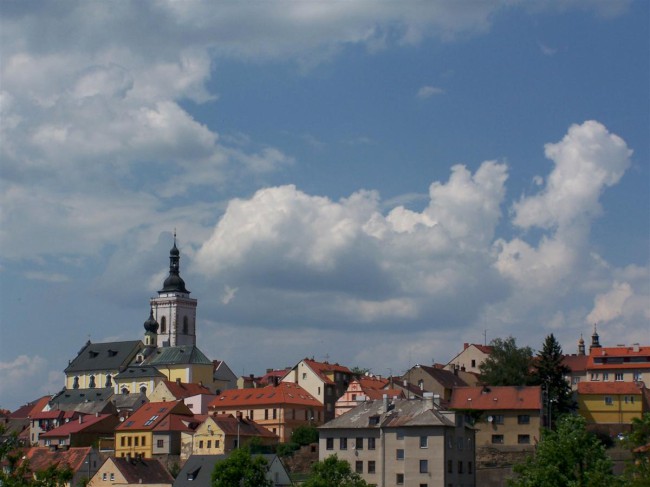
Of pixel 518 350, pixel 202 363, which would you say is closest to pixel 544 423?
pixel 518 350

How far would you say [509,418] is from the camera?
334 feet

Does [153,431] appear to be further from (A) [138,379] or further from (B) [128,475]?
(A) [138,379]

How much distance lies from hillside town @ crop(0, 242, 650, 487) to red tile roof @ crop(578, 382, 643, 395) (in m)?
0.10

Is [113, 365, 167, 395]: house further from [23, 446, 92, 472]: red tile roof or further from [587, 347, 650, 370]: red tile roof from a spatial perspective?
[587, 347, 650, 370]: red tile roof

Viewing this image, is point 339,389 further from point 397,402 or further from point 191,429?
point 397,402

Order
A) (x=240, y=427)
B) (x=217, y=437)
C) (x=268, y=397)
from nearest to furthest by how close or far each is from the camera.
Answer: (x=217, y=437) < (x=240, y=427) < (x=268, y=397)

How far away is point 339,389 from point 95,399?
38.1 m

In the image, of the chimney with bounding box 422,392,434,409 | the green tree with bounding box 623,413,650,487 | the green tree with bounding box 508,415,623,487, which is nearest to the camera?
the green tree with bounding box 623,413,650,487

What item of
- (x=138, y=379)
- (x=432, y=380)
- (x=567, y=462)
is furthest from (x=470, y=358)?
(x=567, y=462)

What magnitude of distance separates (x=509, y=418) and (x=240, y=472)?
30981 millimetres

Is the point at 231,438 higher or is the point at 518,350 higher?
the point at 518,350

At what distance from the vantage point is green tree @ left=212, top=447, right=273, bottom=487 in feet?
257

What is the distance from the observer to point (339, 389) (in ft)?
426

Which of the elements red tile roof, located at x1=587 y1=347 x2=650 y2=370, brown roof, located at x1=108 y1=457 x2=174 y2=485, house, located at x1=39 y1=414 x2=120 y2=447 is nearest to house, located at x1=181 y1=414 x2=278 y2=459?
brown roof, located at x1=108 y1=457 x2=174 y2=485
